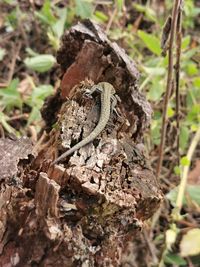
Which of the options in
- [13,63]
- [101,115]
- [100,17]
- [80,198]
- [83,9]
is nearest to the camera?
[80,198]

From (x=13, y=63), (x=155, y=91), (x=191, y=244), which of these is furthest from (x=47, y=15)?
(x=191, y=244)

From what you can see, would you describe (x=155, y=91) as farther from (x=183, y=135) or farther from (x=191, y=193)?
(x=191, y=193)

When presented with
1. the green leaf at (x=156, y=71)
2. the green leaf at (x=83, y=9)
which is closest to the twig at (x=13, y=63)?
the green leaf at (x=83, y=9)

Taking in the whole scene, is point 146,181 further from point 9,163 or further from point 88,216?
point 9,163

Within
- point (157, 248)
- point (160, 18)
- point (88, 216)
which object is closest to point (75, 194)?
point (88, 216)

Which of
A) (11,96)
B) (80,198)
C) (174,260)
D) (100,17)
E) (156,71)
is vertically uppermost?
(100,17)
